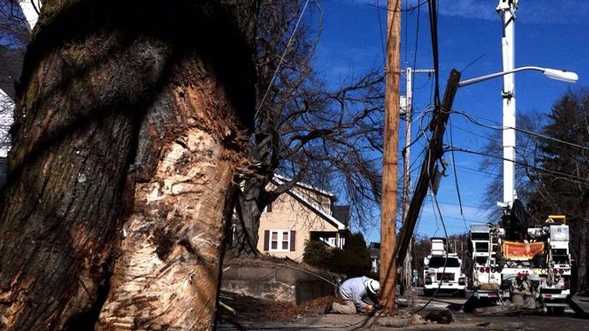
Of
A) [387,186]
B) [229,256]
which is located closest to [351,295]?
[387,186]

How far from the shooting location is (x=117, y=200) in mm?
2467

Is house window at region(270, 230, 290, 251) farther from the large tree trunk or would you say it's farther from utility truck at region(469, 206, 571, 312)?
the large tree trunk

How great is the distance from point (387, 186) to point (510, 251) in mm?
9256

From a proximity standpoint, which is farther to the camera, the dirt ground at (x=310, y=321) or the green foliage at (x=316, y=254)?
the green foliage at (x=316, y=254)

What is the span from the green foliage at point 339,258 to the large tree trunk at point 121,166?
3552 centimetres

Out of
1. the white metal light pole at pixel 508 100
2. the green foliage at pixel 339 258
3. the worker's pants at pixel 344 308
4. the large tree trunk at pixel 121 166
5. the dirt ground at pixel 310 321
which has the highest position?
the white metal light pole at pixel 508 100

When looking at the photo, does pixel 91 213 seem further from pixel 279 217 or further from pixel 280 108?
pixel 279 217

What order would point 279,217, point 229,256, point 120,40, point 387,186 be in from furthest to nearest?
point 279,217
point 229,256
point 387,186
point 120,40

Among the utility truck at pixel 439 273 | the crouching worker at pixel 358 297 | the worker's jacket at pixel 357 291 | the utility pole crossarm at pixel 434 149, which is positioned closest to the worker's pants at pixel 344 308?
the crouching worker at pixel 358 297

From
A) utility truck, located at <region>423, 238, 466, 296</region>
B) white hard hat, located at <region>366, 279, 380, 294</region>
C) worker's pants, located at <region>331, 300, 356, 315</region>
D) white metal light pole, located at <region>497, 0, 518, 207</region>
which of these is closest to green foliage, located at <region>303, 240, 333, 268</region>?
utility truck, located at <region>423, 238, 466, 296</region>

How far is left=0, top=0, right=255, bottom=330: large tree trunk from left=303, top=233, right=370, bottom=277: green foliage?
35515 millimetres

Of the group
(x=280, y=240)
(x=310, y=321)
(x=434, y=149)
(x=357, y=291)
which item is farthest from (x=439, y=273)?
(x=434, y=149)

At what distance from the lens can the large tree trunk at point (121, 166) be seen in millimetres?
2346

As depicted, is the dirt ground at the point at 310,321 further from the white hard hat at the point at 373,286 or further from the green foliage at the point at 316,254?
the green foliage at the point at 316,254
